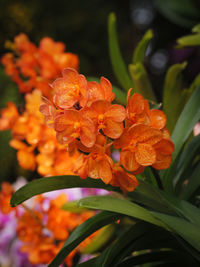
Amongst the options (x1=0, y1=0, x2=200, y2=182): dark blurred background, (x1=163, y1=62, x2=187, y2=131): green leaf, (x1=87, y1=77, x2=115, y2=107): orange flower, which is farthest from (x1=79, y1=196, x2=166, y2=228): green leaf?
(x1=0, y1=0, x2=200, y2=182): dark blurred background

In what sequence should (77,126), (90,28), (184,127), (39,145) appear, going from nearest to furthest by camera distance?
(77,126) → (184,127) → (39,145) → (90,28)

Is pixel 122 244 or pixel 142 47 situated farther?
pixel 142 47

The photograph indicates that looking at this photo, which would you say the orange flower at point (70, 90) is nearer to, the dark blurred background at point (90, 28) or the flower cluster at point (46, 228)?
the flower cluster at point (46, 228)

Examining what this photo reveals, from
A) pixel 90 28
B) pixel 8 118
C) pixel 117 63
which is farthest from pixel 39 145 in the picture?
pixel 90 28

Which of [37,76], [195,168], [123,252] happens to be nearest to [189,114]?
[195,168]

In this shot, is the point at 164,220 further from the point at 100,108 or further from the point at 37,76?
the point at 37,76

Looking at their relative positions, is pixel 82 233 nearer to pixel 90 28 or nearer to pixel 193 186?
pixel 193 186
